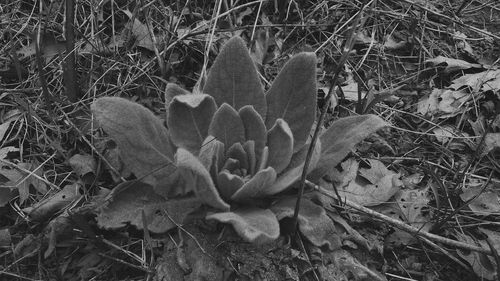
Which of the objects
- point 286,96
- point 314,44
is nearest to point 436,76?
point 314,44

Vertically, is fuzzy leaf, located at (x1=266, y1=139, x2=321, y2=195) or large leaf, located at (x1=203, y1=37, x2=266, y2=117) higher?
large leaf, located at (x1=203, y1=37, x2=266, y2=117)

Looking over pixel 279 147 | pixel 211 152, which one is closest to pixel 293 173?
pixel 279 147

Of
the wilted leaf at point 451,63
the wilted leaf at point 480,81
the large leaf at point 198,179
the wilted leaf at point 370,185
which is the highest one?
the large leaf at point 198,179

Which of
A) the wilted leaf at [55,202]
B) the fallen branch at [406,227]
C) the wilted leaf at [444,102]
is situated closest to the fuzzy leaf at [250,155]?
the fallen branch at [406,227]

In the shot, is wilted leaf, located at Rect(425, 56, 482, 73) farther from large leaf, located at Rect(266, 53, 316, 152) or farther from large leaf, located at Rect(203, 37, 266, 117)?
large leaf, located at Rect(203, 37, 266, 117)

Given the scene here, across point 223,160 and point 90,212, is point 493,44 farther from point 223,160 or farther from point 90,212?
point 90,212

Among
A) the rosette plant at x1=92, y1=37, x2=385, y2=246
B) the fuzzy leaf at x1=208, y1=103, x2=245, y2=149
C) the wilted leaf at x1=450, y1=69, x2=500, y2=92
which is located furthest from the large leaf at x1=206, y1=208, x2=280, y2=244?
the wilted leaf at x1=450, y1=69, x2=500, y2=92

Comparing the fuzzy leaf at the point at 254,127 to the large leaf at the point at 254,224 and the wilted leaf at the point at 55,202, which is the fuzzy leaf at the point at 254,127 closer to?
the large leaf at the point at 254,224
